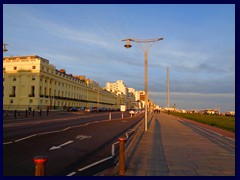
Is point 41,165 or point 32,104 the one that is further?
point 32,104

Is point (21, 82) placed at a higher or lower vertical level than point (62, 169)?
higher

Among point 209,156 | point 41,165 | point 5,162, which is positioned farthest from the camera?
point 209,156

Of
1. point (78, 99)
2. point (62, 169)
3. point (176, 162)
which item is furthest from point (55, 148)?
point (78, 99)

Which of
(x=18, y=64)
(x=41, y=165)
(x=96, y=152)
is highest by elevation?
(x=18, y=64)

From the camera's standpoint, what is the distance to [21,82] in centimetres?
7331

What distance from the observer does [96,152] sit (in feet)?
33.4

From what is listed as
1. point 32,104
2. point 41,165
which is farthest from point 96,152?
point 32,104

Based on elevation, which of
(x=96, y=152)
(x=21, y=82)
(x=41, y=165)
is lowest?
(x=96, y=152)

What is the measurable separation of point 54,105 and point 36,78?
12.8 m

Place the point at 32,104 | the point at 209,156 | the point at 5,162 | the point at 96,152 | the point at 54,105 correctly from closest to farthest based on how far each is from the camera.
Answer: the point at 5,162
the point at 209,156
the point at 96,152
the point at 32,104
the point at 54,105
